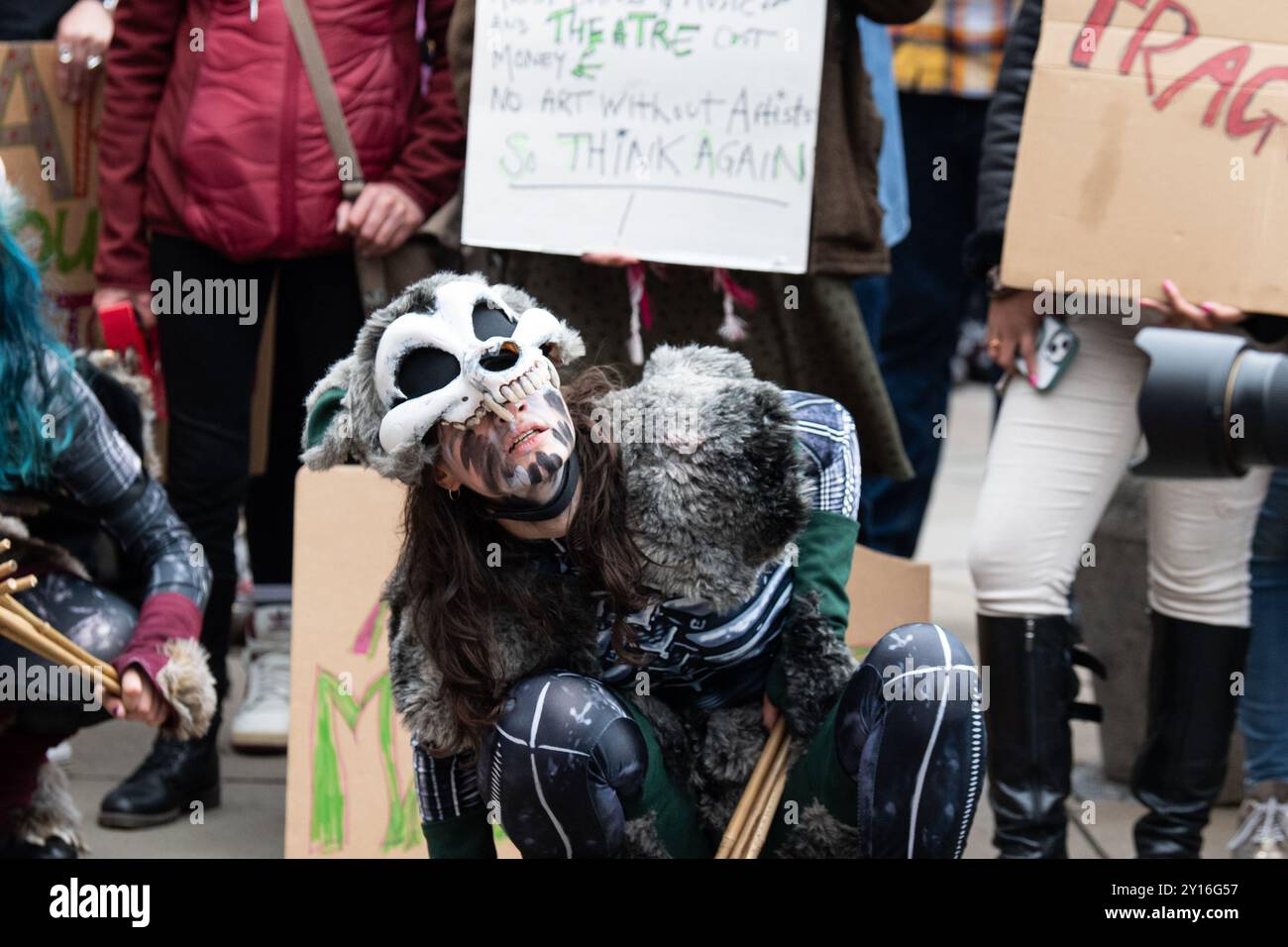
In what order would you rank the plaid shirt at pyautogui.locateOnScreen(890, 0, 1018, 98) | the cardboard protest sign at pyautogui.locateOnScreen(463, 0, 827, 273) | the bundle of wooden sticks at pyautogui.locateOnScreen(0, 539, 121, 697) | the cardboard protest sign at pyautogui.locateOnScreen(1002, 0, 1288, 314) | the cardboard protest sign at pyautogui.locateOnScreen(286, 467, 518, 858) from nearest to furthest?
the bundle of wooden sticks at pyautogui.locateOnScreen(0, 539, 121, 697) < the cardboard protest sign at pyautogui.locateOnScreen(1002, 0, 1288, 314) < the cardboard protest sign at pyautogui.locateOnScreen(286, 467, 518, 858) < the cardboard protest sign at pyautogui.locateOnScreen(463, 0, 827, 273) < the plaid shirt at pyautogui.locateOnScreen(890, 0, 1018, 98)

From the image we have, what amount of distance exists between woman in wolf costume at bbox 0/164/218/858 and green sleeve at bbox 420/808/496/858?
17.9 inches

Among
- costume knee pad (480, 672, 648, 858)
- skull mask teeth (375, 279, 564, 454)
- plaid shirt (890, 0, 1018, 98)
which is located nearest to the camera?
skull mask teeth (375, 279, 564, 454)

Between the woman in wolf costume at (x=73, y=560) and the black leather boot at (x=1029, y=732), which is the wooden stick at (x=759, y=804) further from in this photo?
the woman in wolf costume at (x=73, y=560)

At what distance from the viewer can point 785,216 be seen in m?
3.33

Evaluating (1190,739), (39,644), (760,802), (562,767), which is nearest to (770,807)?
(760,802)

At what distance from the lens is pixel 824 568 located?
254cm

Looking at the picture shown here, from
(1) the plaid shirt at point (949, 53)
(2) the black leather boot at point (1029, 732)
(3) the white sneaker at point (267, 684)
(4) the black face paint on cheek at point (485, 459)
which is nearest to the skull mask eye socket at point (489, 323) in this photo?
(4) the black face paint on cheek at point (485, 459)

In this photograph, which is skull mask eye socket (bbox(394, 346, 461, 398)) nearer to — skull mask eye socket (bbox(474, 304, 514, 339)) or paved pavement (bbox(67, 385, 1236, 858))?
skull mask eye socket (bbox(474, 304, 514, 339))

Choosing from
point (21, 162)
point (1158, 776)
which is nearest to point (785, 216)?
point (1158, 776)

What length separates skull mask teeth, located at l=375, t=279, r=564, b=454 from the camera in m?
2.30

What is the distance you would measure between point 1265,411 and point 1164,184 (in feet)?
2.69

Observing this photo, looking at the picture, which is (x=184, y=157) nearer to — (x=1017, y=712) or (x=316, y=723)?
(x=316, y=723)
